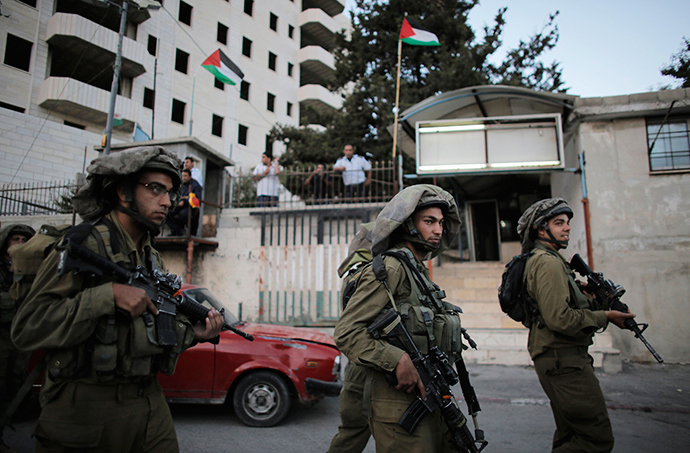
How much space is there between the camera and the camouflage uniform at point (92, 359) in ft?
5.66

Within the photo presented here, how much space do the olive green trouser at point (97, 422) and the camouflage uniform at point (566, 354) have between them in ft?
8.10

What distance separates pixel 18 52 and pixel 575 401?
7740 mm

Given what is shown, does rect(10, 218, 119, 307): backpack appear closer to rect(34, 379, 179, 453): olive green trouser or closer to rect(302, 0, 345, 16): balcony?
rect(34, 379, 179, 453): olive green trouser

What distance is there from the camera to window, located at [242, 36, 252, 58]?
23.3 meters

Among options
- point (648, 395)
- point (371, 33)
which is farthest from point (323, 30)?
point (648, 395)

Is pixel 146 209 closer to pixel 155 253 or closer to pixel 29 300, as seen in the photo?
pixel 155 253

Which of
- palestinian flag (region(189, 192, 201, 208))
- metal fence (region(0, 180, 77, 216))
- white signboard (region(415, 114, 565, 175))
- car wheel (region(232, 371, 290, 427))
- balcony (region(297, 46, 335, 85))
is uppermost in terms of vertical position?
balcony (region(297, 46, 335, 85))

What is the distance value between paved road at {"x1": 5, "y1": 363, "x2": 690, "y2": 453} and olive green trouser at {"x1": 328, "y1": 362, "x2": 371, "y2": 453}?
99 centimetres

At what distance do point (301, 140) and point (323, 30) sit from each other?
19.4 m

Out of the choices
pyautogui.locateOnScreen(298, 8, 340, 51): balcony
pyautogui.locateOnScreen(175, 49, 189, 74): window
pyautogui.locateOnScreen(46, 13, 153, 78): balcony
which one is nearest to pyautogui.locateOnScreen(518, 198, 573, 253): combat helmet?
pyautogui.locateOnScreen(46, 13, 153, 78): balcony

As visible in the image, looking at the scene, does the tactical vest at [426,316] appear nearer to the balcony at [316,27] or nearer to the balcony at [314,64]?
the balcony at [314,64]

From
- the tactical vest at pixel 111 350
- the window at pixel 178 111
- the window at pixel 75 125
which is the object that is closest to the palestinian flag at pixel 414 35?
the window at pixel 75 125

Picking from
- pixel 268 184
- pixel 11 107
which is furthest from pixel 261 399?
pixel 268 184

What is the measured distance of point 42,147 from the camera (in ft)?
20.2
